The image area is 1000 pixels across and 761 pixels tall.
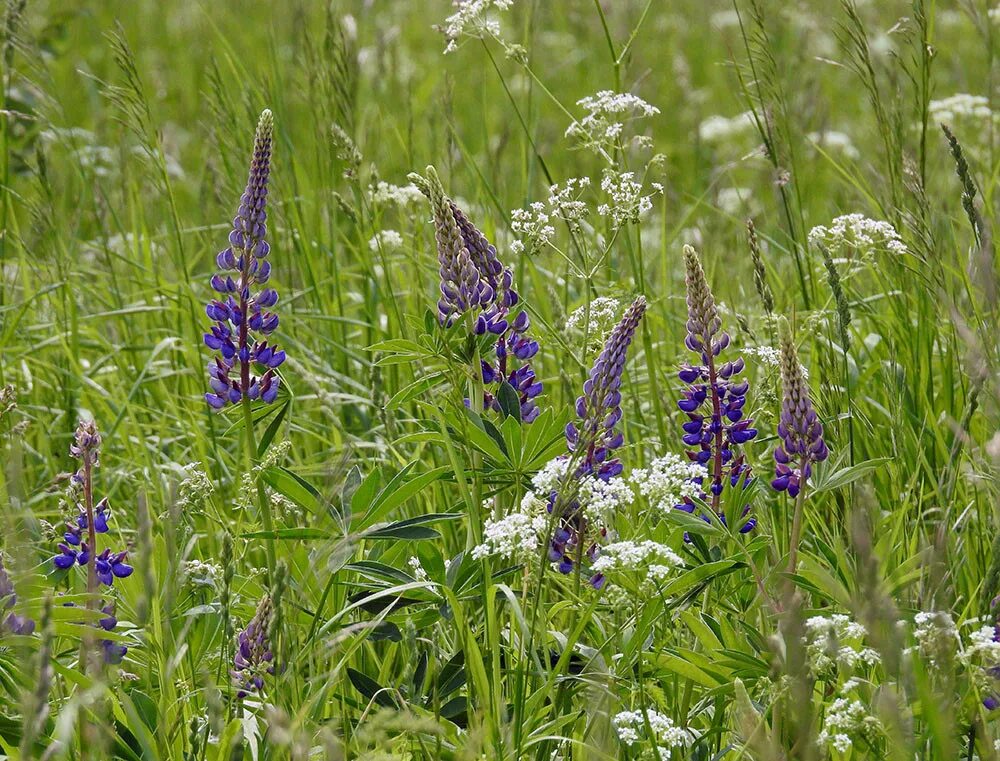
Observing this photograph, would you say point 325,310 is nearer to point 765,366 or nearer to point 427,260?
point 427,260

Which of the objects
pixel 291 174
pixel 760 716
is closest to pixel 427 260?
pixel 291 174

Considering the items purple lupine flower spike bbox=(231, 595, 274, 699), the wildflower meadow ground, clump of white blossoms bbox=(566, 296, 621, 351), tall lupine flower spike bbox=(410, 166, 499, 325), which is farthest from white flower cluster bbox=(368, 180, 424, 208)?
purple lupine flower spike bbox=(231, 595, 274, 699)

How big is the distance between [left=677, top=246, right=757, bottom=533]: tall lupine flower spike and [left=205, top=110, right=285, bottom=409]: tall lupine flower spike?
28.8 inches

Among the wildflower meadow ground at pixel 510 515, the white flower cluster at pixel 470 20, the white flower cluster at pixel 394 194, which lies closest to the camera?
the wildflower meadow ground at pixel 510 515

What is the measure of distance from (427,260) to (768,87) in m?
1.52

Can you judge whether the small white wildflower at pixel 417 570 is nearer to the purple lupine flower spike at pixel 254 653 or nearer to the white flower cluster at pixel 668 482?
the purple lupine flower spike at pixel 254 653

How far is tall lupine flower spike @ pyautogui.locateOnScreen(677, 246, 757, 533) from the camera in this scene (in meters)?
2.18

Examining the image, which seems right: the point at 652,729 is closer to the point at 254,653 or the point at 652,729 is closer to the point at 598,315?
the point at 254,653

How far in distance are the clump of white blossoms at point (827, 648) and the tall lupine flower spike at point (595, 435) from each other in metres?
0.36

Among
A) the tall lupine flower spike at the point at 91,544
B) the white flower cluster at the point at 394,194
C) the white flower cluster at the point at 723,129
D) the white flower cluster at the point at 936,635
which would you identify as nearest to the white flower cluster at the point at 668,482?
the white flower cluster at the point at 936,635

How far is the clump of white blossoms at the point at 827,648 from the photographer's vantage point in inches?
66.3

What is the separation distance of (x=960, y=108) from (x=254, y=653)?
3.34 metres

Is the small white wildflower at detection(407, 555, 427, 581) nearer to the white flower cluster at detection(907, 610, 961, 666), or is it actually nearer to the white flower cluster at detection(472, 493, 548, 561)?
the white flower cluster at detection(472, 493, 548, 561)

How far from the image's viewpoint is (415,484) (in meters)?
2.03
